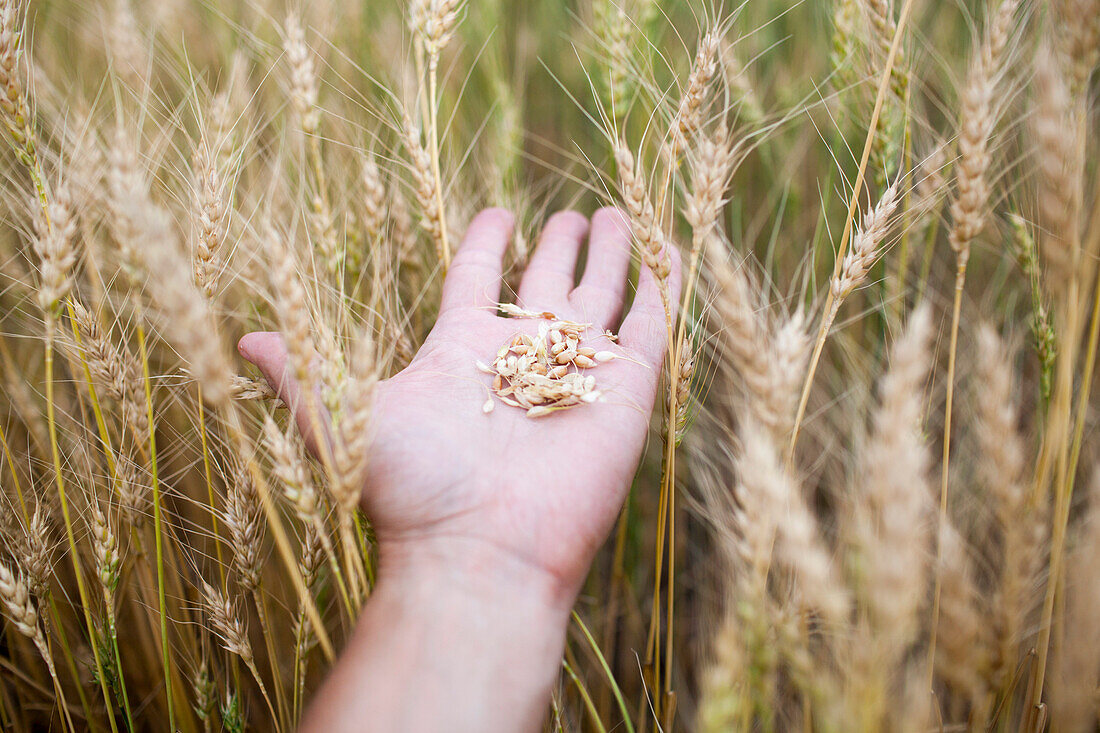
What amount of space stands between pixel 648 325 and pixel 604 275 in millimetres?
281

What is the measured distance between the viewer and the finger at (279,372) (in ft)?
3.64

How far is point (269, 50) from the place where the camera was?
6.15 ft

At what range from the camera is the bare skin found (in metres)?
0.92

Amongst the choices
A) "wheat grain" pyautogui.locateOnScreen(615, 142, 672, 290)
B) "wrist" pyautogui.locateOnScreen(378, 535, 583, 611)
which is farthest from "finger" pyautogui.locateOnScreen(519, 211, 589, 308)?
"wrist" pyautogui.locateOnScreen(378, 535, 583, 611)

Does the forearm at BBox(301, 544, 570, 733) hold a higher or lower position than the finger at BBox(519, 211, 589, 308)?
lower

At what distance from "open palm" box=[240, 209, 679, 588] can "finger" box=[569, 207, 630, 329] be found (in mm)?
67

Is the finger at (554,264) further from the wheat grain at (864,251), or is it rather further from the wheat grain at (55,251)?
the wheat grain at (55,251)

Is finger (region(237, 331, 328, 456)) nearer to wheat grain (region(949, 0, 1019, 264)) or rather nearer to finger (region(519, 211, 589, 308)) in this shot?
finger (region(519, 211, 589, 308))

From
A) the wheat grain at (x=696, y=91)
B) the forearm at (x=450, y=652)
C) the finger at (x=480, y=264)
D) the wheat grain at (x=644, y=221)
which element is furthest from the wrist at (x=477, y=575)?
the wheat grain at (x=696, y=91)

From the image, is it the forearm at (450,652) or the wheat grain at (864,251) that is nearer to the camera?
the forearm at (450,652)

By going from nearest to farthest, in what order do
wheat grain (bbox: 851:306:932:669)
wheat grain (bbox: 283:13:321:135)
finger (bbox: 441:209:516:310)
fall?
wheat grain (bbox: 851:306:932:669), wheat grain (bbox: 283:13:321:135), finger (bbox: 441:209:516:310)

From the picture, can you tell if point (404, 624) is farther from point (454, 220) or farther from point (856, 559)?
point (454, 220)

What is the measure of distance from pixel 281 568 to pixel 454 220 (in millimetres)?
953

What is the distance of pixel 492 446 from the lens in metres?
1.19
